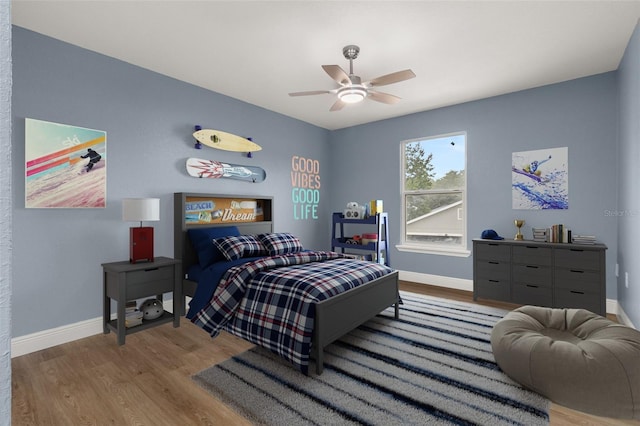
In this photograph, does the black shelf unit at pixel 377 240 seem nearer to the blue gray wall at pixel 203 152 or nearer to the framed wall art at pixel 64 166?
the blue gray wall at pixel 203 152

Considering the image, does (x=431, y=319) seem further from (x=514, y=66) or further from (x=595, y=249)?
(x=514, y=66)

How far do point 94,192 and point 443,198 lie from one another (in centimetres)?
430

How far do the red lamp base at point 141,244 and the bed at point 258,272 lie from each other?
44 cm

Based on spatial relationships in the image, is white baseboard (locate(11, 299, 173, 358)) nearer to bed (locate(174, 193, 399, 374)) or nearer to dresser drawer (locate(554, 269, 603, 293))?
bed (locate(174, 193, 399, 374))

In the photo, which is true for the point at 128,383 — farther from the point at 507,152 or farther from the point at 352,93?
the point at 507,152

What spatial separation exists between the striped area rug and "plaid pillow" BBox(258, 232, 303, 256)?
1.25 m

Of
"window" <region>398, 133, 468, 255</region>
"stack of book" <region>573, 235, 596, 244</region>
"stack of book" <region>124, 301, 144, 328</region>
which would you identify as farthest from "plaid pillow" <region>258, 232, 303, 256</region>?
"stack of book" <region>573, 235, 596, 244</region>

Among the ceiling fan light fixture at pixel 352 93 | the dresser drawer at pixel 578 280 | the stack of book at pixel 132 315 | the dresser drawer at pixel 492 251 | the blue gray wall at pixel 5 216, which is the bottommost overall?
the stack of book at pixel 132 315

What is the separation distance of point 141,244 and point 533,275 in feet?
13.6

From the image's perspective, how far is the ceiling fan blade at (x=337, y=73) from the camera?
2536 mm

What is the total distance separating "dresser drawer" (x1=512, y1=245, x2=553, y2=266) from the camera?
3572 mm

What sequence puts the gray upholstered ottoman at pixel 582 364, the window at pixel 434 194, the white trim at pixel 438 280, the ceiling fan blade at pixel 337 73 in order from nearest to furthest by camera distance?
the gray upholstered ottoman at pixel 582 364 < the ceiling fan blade at pixel 337 73 < the white trim at pixel 438 280 < the window at pixel 434 194

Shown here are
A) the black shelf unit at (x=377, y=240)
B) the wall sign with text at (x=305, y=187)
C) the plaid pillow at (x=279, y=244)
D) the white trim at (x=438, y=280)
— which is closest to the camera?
the plaid pillow at (x=279, y=244)

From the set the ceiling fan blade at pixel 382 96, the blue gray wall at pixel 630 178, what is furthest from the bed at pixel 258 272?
the blue gray wall at pixel 630 178
